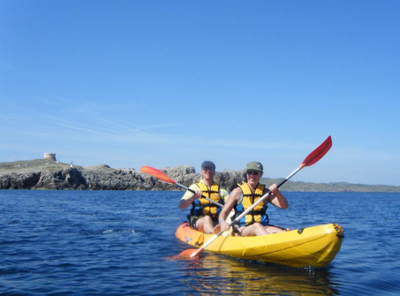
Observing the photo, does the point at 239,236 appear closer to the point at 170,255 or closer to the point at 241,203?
the point at 241,203

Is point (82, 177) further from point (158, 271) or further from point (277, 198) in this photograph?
point (277, 198)

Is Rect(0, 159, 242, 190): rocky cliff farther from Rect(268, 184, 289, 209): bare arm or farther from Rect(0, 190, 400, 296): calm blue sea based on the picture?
Rect(268, 184, 289, 209): bare arm

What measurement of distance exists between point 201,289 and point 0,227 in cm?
858

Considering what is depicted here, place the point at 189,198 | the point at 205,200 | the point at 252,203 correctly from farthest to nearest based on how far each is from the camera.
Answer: the point at 205,200
the point at 189,198
the point at 252,203

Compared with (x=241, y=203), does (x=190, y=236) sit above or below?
below

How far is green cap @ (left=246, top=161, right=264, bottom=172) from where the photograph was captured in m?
6.99

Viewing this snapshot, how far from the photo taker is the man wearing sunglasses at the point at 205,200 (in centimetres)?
862

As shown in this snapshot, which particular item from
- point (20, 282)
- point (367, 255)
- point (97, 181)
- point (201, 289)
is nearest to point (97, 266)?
point (20, 282)

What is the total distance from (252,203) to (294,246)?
1.35m

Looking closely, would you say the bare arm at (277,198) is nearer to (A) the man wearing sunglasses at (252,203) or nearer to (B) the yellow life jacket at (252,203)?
(A) the man wearing sunglasses at (252,203)

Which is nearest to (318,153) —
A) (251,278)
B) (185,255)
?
(251,278)

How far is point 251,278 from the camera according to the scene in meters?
5.98

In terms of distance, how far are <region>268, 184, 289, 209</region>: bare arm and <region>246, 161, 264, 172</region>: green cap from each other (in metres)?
0.42

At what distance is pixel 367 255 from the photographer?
8305 millimetres
